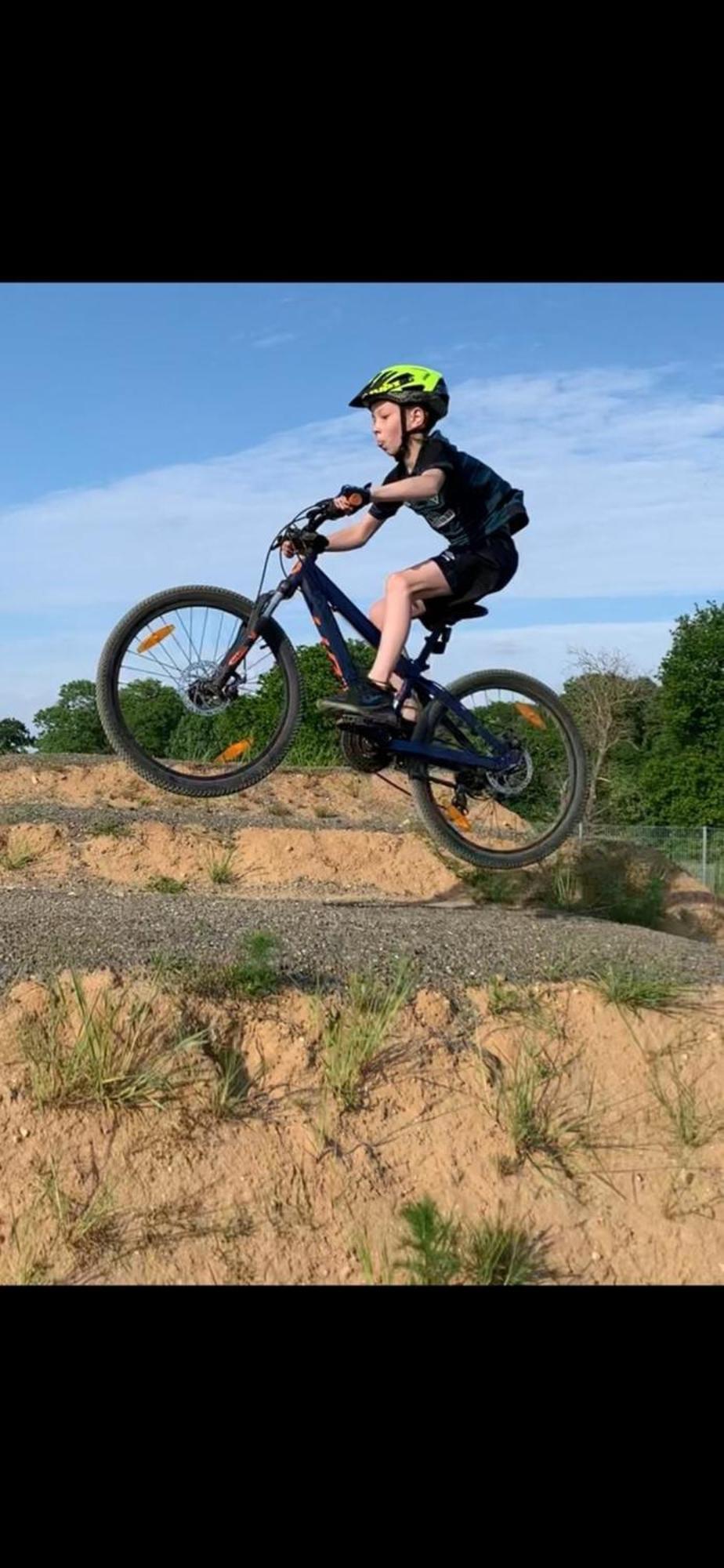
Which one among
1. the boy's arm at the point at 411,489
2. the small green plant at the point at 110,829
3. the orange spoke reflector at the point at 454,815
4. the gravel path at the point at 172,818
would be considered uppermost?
the boy's arm at the point at 411,489

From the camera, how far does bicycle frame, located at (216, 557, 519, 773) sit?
766 cm

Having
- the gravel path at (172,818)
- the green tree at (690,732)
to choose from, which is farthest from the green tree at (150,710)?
the green tree at (690,732)

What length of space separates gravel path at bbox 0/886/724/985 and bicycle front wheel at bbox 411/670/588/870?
61 centimetres

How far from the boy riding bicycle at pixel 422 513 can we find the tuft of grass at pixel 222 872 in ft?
21.2

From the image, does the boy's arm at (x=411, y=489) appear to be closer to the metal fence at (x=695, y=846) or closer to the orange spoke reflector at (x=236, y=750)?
the orange spoke reflector at (x=236, y=750)

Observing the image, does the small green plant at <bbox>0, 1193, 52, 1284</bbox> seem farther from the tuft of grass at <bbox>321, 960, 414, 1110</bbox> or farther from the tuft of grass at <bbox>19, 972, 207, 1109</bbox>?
the tuft of grass at <bbox>321, 960, 414, 1110</bbox>

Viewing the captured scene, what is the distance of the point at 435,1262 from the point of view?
5867mm

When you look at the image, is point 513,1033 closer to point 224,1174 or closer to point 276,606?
point 224,1174

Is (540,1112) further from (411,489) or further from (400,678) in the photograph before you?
(411,489)

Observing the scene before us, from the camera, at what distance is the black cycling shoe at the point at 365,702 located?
7.88 meters

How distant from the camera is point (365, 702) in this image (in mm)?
7930

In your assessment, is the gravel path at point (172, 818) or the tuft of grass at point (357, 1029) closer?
the tuft of grass at point (357, 1029)

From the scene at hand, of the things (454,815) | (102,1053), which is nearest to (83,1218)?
(102,1053)
